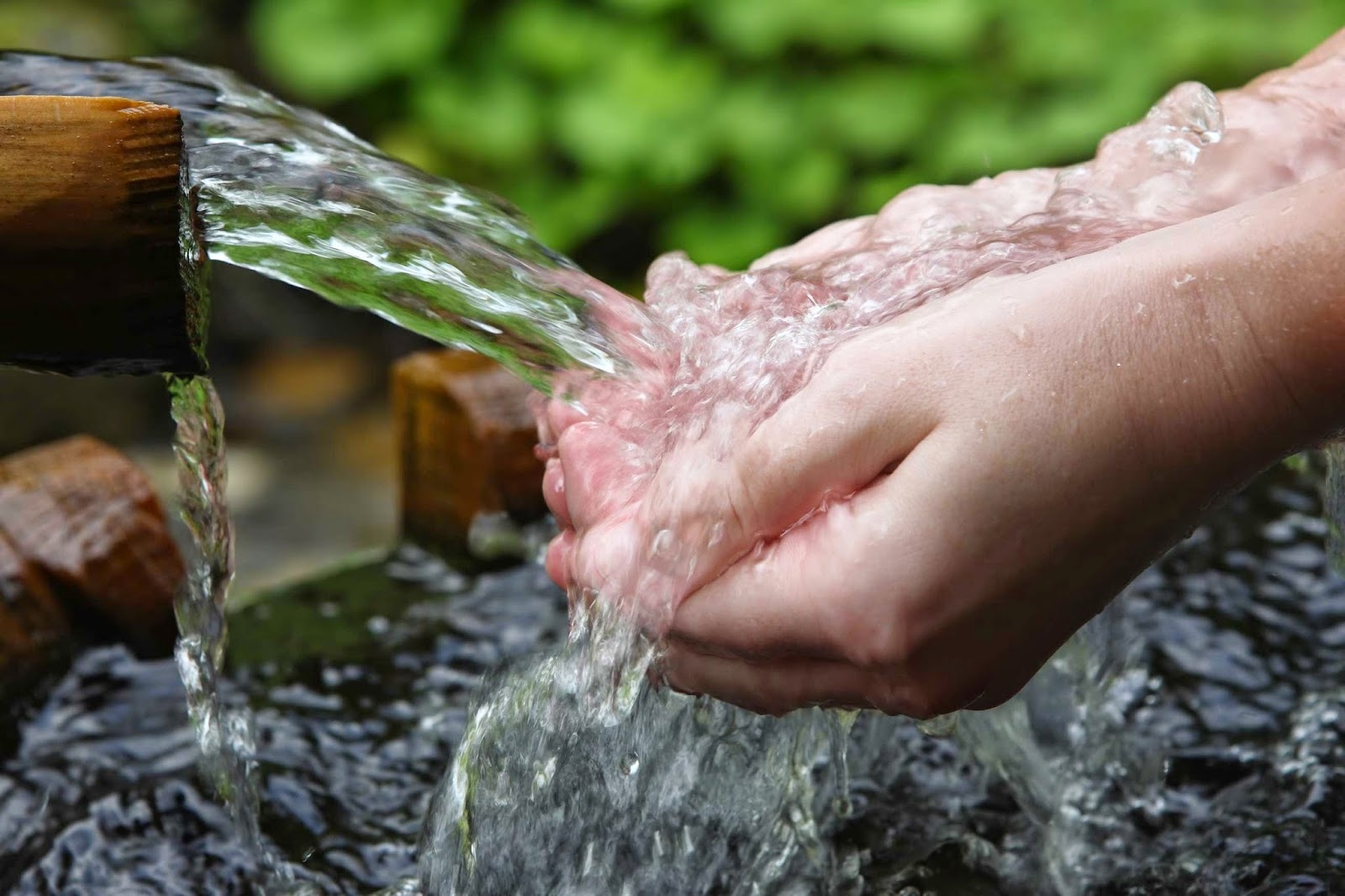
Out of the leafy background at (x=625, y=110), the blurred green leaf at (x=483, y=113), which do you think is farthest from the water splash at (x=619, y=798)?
the blurred green leaf at (x=483, y=113)

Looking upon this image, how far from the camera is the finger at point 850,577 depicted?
118cm

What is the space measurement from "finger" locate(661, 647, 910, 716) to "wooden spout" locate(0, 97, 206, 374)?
0.60 meters

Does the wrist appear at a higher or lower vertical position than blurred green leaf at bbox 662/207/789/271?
higher

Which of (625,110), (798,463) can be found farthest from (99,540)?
(625,110)

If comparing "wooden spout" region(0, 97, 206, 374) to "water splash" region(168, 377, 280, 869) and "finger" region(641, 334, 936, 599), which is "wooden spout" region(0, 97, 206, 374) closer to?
"water splash" region(168, 377, 280, 869)

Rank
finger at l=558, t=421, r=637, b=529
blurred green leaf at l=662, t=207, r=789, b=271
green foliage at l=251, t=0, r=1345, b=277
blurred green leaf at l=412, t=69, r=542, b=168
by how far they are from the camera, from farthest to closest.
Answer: blurred green leaf at l=412, t=69, r=542, b=168 → blurred green leaf at l=662, t=207, r=789, b=271 → green foliage at l=251, t=0, r=1345, b=277 → finger at l=558, t=421, r=637, b=529

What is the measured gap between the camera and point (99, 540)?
83.0 inches

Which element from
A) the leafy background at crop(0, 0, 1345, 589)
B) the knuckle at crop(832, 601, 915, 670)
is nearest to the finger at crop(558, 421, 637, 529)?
the knuckle at crop(832, 601, 915, 670)

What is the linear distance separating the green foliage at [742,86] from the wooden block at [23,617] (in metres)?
3.20

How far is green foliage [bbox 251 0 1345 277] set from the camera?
4699 millimetres

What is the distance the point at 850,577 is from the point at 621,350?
21.0 inches

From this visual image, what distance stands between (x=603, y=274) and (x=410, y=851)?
4014 millimetres

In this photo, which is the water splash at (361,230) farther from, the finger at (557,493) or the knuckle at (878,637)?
the knuckle at (878,637)

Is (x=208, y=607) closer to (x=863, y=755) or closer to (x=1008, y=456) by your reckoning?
(x=863, y=755)
